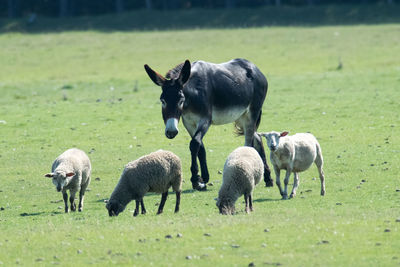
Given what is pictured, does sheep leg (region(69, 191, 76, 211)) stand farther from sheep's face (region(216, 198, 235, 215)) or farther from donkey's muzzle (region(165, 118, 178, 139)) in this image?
sheep's face (region(216, 198, 235, 215))

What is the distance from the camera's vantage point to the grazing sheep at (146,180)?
1406cm

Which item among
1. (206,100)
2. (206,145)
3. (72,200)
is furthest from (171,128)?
(206,145)

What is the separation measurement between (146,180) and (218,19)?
193ft

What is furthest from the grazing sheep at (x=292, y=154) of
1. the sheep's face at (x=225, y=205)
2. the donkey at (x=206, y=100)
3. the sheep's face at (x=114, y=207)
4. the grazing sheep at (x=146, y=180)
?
the sheep's face at (x=114, y=207)

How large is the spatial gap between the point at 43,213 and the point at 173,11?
2459 inches

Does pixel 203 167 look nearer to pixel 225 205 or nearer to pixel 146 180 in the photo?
pixel 146 180

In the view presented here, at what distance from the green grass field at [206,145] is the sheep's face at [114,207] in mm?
148

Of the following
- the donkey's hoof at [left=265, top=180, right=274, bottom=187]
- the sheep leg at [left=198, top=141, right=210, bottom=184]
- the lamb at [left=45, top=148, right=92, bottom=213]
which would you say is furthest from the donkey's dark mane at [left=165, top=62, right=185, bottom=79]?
the donkey's hoof at [left=265, top=180, right=274, bottom=187]

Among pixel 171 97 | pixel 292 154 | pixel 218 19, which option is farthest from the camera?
pixel 218 19

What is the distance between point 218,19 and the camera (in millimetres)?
71562

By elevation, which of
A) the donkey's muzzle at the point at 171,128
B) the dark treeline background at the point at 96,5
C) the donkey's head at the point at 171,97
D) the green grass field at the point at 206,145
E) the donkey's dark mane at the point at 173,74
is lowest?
the dark treeline background at the point at 96,5

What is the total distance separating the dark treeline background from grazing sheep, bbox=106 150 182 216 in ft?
221

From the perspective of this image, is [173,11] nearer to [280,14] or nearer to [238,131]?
[280,14]

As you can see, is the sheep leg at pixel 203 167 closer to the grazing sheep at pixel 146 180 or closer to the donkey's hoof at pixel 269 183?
the donkey's hoof at pixel 269 183
